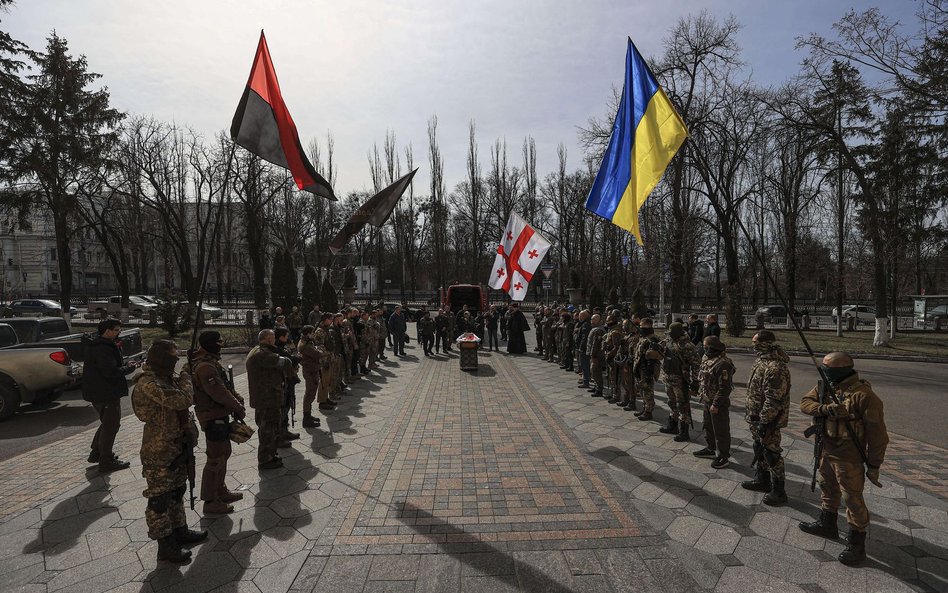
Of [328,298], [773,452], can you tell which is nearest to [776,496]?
[773,452]

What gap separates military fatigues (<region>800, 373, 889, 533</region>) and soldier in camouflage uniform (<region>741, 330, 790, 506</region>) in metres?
0.68

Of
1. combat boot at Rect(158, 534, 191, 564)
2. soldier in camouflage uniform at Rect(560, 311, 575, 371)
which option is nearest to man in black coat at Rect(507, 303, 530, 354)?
soldier in camouflage uniform at Rect(560, 311, 575, 371)

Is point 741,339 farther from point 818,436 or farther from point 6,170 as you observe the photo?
point 6,170

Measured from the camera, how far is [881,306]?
61.3 feet

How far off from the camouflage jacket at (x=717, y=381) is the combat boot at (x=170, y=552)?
6101mm

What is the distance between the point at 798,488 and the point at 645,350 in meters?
3.12

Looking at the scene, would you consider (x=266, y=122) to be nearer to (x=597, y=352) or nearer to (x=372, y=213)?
(x=372, y=213)

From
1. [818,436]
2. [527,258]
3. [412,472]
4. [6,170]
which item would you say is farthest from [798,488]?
[6,170]

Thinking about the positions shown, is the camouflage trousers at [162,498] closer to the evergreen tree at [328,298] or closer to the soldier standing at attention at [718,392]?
the soldier standing at attention at [718,392]

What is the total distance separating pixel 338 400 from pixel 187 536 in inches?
222

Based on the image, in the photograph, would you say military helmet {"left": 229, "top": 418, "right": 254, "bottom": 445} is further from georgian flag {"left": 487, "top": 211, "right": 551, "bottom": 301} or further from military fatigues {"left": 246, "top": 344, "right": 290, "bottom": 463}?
georgian flag {"left": 487, "top": 211, "right": 551, "bottom": 301}

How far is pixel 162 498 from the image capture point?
3.99 meters

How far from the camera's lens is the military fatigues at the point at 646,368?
8.09 metres

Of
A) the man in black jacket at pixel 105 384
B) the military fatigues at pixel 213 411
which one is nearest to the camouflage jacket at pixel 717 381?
the military fatigues at pixel 213 411
